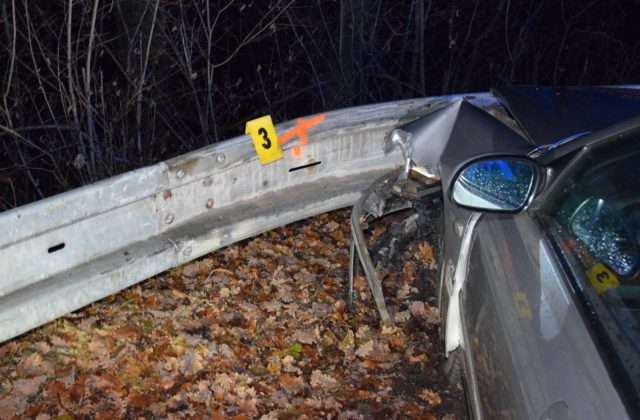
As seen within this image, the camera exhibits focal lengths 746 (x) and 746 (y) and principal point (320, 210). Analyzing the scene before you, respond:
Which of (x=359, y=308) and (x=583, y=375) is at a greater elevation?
(x=583, y=375)

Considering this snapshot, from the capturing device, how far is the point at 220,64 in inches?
251

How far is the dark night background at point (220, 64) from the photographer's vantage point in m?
6.21

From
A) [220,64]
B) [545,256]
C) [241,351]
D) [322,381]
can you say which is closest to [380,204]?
[322,381]

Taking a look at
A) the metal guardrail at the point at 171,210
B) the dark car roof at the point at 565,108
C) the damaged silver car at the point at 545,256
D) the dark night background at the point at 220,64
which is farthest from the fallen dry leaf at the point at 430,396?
the dark night background at the point at 220,64

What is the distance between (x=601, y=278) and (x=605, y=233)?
225 millimetres

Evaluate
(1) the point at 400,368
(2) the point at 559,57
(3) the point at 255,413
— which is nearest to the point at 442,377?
(1) the point at 400,368

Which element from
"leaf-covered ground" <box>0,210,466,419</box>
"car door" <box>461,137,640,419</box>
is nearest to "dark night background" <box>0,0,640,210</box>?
"leaf-covered ground" <box>0,210,466,419</box>

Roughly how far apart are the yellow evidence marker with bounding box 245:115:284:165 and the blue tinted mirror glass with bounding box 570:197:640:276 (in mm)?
2121

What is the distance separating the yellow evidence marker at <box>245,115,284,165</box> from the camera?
4.26 m

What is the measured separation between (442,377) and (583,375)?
2102mm

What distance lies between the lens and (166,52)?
265 inches

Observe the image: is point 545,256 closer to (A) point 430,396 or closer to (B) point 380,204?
(A) point 430,396

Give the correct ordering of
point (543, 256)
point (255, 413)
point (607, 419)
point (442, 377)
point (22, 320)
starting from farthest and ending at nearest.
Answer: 1. point (442, 377)
2. point (255, 413)
3. point (22, 320)
4. point (543, 256)
5. point (607, 419)

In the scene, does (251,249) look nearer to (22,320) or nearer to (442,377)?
(442,377)
